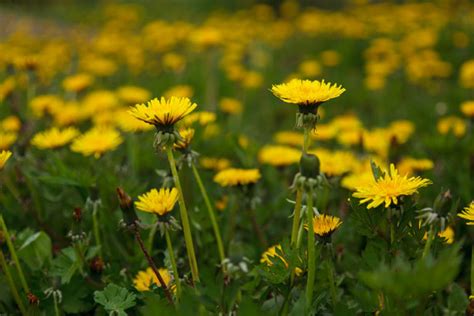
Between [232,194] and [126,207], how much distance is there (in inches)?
31.5

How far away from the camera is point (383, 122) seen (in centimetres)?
354

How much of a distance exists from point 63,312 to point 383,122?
8.66ft

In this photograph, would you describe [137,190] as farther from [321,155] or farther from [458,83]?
[458,83]

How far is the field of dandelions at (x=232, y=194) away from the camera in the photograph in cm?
115

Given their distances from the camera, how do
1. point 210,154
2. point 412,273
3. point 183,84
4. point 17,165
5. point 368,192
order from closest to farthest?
point 412,273 < point 368,192 < point 17,165 < point 210,154 < point 183,84

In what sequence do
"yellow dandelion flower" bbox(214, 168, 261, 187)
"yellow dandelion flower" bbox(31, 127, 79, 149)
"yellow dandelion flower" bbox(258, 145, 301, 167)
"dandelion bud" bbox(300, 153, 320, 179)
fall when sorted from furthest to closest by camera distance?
1. "yellow dandelion flower" bbox(258, 145, 301, 167)
2. "yellow dandelion flower" bbox(31, 127, 79, 149)
3. "yellow dandelion flower" bbox(214, 168, 261, 187)
4. "dandelion bud" bbox(300, 153, 320, 179)

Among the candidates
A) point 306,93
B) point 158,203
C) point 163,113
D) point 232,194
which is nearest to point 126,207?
point 158,203

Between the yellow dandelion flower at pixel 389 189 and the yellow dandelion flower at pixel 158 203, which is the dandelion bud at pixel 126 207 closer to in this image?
the yellow dandelion flower at pixel 158 203

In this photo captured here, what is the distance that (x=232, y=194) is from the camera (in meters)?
2.04

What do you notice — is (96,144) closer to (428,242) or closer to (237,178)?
(237,178)

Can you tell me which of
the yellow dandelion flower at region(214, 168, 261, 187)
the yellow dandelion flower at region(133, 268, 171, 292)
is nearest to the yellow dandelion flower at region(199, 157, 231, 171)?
the yellow dandelion flower at region(214, 168, 261, 187)

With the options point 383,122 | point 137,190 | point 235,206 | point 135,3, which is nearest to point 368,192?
point 235,206

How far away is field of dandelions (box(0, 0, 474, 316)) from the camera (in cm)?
115

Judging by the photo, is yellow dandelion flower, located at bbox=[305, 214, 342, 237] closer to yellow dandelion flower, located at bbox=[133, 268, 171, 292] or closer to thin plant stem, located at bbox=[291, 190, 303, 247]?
thin plant stem, located at bbox=[291, 190, 303, 247]
